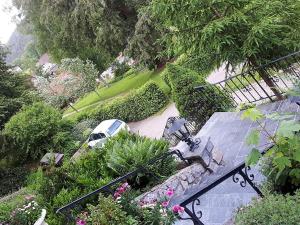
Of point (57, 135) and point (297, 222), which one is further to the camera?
point (57, 135)

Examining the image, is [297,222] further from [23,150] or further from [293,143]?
[23,150]

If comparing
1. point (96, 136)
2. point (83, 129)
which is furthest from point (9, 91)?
point (96, 136)

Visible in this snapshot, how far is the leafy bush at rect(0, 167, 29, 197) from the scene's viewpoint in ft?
68.2

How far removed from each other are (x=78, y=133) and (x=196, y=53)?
47.6 feet

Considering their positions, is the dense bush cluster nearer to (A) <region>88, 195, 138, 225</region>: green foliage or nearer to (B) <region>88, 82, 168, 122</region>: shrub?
(A) <region>88, 195, 138, 225</region>: green foliage

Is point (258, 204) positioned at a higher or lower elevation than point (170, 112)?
higher

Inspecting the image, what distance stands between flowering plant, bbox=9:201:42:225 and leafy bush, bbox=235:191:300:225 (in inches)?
208

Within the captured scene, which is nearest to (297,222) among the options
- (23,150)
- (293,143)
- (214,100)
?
(293,143)

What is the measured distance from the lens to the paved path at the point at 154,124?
20134mm

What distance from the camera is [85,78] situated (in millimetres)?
30266

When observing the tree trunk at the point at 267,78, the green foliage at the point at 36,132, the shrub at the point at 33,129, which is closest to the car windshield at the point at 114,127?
the green foliage at the point at 36,132

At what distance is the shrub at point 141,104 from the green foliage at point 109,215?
17.8 metres

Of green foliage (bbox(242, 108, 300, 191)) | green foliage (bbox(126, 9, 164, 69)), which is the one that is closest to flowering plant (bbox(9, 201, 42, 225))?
green foliage (bbox(242, 108, 300, 191))

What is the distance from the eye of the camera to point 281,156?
4059 mm
